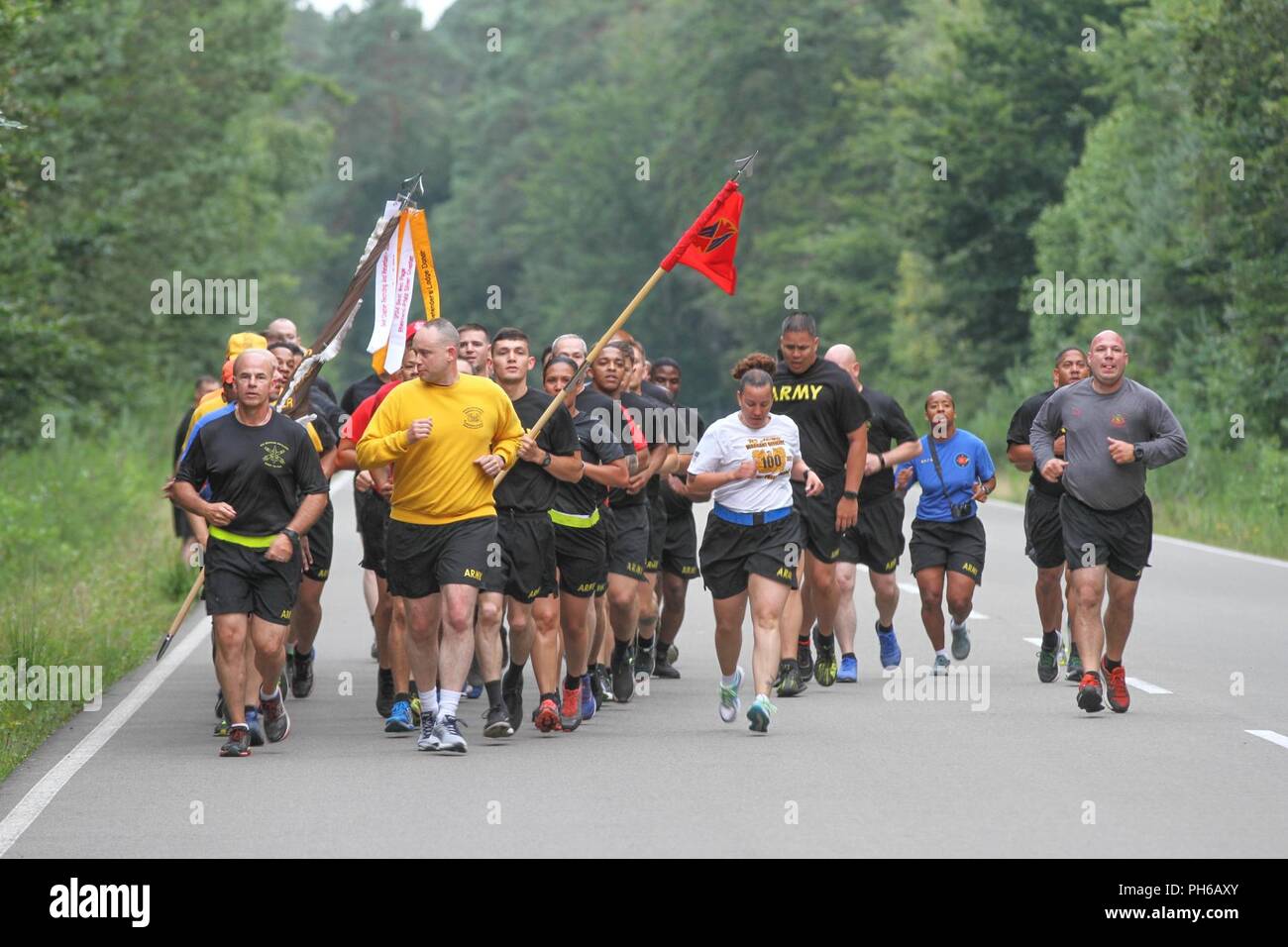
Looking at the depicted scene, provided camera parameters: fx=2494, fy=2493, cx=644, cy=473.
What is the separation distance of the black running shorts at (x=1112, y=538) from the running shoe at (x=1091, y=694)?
594mm

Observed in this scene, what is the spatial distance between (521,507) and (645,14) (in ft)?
295

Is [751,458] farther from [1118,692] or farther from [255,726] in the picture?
[255,726]

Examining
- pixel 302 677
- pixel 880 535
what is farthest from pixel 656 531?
pixel 302 677

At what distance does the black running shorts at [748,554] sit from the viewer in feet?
42.3

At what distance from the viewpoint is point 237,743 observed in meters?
11.8

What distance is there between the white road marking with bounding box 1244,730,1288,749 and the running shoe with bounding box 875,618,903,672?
3.66 metres

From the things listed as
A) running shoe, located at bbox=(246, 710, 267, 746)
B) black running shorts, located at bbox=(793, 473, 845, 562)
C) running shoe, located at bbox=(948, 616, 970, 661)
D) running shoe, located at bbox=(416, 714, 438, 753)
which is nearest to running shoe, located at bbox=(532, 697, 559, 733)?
running shoe, located at bbox=(416, 714, 438, 753)

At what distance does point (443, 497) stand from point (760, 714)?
1.94 metres

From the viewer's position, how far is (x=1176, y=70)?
3158cm

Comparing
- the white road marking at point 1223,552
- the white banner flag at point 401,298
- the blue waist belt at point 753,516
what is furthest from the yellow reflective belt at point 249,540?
the white road marking at point 1223,552

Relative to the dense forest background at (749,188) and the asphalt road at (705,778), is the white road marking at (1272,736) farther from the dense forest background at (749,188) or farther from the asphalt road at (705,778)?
the dense forest background at (749,188)

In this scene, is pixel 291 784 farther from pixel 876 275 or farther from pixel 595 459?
pixel 876 275

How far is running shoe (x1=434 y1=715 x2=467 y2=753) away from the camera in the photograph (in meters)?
11.7

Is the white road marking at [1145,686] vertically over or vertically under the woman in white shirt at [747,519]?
under
